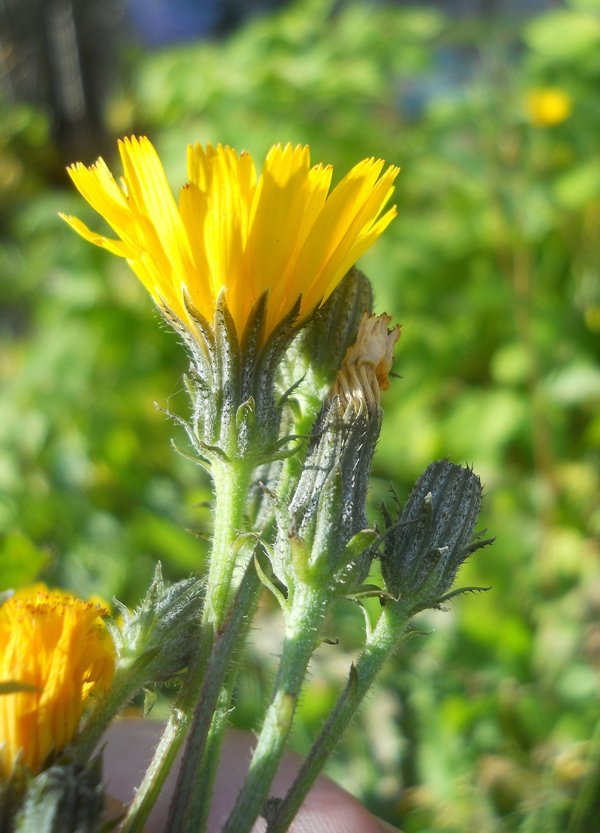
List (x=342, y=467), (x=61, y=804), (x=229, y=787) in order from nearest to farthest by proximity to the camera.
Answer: (x=61, y=804) < (x=342, y=467) < (x=229, y=787)

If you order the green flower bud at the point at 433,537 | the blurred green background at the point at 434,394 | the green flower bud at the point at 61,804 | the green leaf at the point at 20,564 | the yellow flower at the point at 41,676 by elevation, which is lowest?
the green flower bud at the point at 61,804

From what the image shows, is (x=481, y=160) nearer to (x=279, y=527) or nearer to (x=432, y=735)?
(x=432, y=735)

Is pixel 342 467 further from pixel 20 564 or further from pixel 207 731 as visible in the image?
pixel 20 564

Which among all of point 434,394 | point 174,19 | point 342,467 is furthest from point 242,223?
point 174,19

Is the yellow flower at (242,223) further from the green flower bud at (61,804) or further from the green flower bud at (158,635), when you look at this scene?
the green flower bud at (61,804)

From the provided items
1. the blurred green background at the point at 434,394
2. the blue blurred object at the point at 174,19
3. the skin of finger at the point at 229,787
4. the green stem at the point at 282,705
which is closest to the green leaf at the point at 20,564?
the skin of finger at the point at 229,787

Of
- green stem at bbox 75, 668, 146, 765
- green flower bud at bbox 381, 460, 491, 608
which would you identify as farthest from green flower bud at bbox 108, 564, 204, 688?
green flower bud at bbox 381, 460, 491, 608
